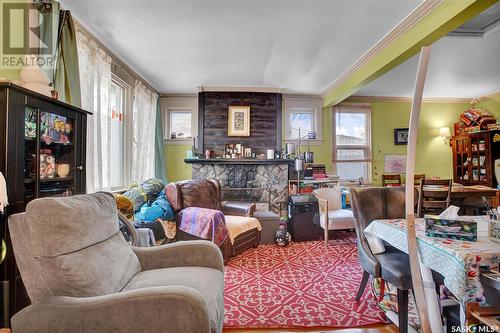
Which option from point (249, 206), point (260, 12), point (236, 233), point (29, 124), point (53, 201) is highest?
point (260, 12)

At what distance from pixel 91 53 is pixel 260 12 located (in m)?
1.84

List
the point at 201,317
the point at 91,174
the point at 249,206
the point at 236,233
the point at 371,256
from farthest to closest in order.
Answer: the point at 249,206
the point at 236,233
the point at 91,174
the point at 371,256
the point at 201,317

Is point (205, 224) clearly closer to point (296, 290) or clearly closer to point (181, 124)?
point (296, 290)

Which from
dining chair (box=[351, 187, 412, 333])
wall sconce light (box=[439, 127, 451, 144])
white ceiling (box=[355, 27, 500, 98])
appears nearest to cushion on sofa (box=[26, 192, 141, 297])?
dining chair (box=[351, 187, 412, 333])

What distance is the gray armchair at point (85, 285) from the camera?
0.95 metres

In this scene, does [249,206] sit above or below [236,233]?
above

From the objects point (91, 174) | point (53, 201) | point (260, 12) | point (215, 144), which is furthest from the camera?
point (215, 144)

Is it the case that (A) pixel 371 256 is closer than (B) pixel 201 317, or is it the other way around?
(B) pixel 201 317

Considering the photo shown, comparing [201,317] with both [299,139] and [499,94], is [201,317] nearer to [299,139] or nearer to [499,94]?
[299,139]

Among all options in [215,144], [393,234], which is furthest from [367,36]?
[215,144]

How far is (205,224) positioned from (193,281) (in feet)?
4.93

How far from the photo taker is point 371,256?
1.80 m

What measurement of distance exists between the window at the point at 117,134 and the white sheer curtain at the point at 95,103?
Result: 24 cm

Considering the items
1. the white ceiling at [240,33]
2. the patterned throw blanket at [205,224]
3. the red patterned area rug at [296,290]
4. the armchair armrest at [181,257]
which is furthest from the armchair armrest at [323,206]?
the armchair armrest at [181,257]
